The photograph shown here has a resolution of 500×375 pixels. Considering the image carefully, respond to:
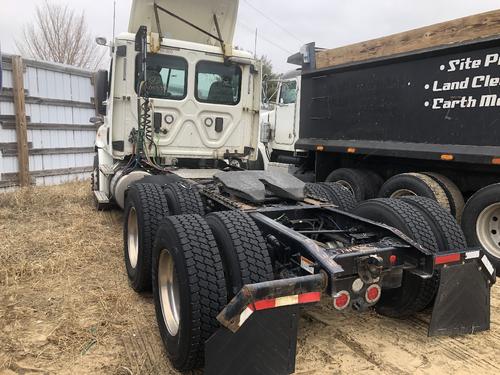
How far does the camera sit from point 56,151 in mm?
9523

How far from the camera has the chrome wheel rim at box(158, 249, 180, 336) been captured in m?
2.90

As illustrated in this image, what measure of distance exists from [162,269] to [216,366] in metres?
1.02

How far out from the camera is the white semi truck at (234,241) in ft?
7.62

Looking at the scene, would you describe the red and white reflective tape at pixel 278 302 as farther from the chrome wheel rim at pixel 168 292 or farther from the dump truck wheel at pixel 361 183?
the dump truck wheel at pixel 361 183

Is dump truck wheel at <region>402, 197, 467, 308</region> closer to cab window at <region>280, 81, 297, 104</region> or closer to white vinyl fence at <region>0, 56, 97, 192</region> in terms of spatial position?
cab window at <region>280, 81, 297, 104</region>

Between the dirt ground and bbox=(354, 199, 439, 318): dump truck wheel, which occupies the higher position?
bbox=(354, 199, 439, 318): dump truck wheel

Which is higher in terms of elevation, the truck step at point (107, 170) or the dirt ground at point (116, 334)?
the truck step at point (107, 170)

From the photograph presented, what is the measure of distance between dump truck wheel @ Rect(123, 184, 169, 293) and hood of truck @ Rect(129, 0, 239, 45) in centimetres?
299

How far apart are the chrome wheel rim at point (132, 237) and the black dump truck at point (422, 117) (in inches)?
143

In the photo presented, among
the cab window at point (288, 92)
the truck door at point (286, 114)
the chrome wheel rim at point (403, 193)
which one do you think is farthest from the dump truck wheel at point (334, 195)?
the cab window at point (288, 92)

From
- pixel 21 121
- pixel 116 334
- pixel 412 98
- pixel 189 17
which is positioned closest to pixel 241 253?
pixel 116 334

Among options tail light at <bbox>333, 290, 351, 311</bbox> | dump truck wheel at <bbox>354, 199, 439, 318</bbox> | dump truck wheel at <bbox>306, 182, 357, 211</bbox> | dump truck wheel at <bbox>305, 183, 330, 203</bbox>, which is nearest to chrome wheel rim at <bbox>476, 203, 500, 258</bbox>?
dump truck wheel at <bbox>306, 182, 357, 211</bbox>

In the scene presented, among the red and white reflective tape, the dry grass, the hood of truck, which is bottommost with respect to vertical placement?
A: the dry grass

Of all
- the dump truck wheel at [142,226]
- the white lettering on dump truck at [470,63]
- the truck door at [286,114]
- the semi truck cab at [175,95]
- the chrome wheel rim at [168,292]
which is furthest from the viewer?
the truck door at [286,114]
